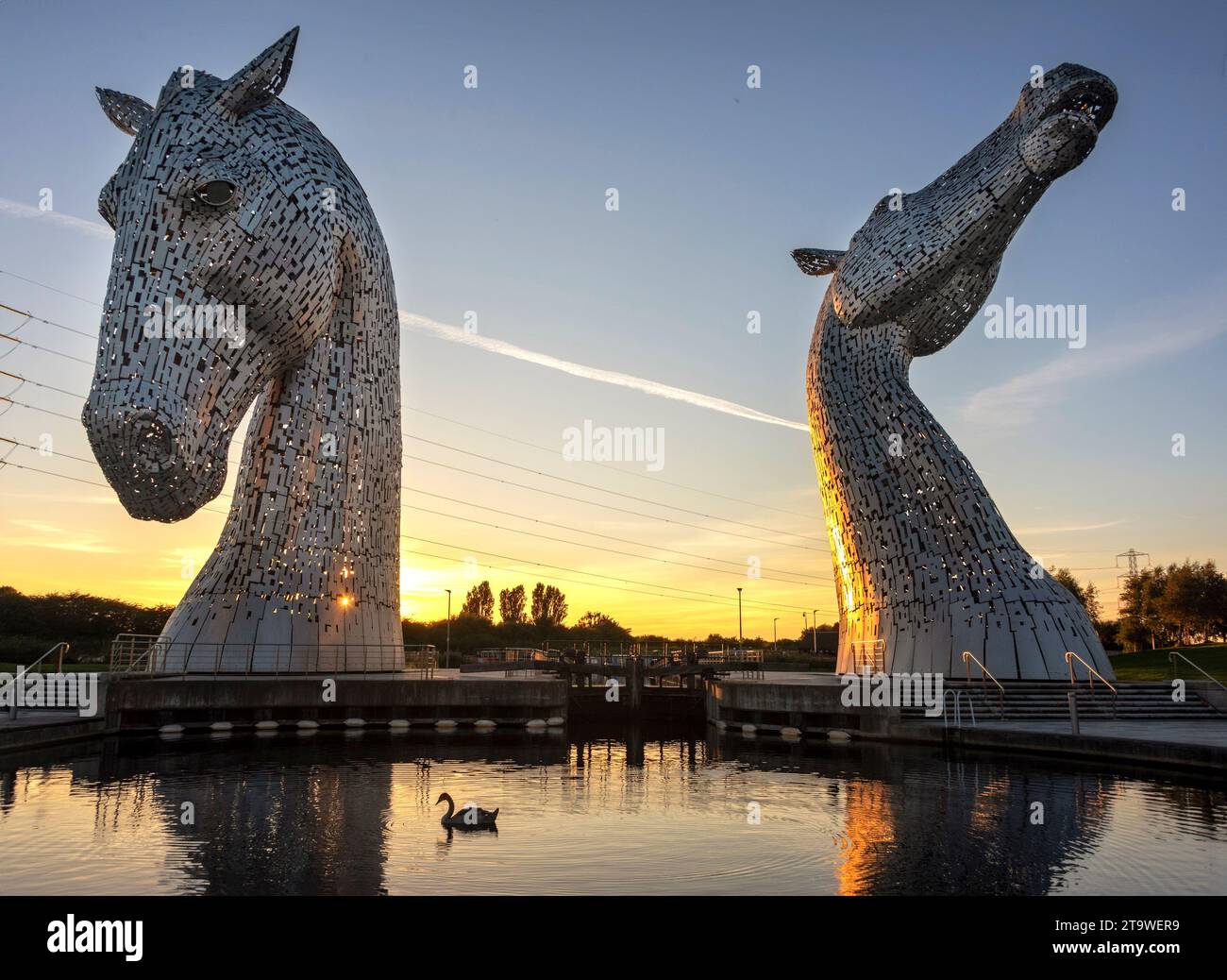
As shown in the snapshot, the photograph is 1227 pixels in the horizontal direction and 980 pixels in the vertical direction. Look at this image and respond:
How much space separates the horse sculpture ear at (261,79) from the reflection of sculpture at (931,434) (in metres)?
14.6

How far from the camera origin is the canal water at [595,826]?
26.7 feet

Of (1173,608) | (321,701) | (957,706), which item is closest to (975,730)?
(957,706)

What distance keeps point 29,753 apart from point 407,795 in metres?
7.64

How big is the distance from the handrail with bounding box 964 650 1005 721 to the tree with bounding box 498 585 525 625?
8853 centimetres

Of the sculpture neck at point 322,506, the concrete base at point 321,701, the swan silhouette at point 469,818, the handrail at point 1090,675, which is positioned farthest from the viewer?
the sculpture neck at point 322,506

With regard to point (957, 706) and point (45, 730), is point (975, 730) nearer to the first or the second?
point (957, 706)

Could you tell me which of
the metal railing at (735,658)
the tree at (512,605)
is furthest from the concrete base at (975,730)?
the tree at (512,605)

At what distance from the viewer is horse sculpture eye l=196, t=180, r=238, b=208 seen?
18.8m

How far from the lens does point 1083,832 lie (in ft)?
32.9

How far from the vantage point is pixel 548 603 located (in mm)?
113438

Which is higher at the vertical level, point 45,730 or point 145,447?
point 145,447

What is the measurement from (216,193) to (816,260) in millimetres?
17230

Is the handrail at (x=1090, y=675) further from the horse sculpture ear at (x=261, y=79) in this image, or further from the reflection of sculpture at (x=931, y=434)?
the horse sculpture ear at (x=261, y=79)
